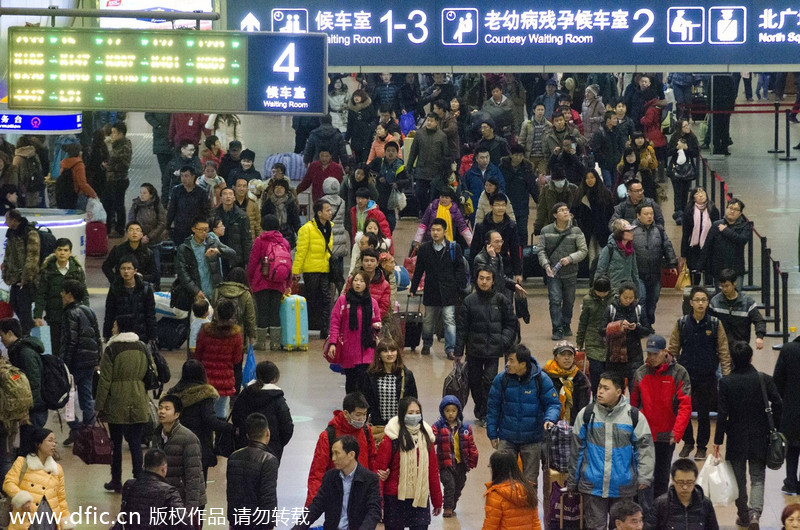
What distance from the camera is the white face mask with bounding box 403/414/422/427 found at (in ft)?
36.9

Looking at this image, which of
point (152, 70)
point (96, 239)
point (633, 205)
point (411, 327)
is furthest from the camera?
point (96, 239)

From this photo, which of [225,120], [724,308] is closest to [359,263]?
[724,308]

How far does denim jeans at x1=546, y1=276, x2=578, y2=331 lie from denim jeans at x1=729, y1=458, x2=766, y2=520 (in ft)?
18.3

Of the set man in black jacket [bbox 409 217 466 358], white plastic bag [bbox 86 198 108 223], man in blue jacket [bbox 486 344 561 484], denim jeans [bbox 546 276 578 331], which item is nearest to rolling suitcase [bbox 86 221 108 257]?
white plastic bag [bbox 86 198 108 223]

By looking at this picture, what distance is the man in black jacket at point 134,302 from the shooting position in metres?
14.8

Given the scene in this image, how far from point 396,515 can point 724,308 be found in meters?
4.68

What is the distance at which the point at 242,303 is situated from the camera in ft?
50.2

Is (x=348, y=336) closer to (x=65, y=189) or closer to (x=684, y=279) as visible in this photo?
(x=684, y=279)

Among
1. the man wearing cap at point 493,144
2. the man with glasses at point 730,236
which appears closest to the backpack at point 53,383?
the man with glasses at point 730,236

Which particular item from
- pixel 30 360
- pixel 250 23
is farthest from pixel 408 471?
pixel 250 23

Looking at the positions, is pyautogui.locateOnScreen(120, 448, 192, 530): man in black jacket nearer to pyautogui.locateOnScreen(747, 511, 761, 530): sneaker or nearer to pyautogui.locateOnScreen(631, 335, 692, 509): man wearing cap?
pyautogui.locateOnScreen(631, 335, 692, 509): man wearing cap

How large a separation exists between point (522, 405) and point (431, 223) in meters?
7.11

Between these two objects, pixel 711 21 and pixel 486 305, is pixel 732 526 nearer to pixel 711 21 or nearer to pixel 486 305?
pixel 486 305

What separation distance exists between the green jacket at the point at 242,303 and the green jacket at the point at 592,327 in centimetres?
304
